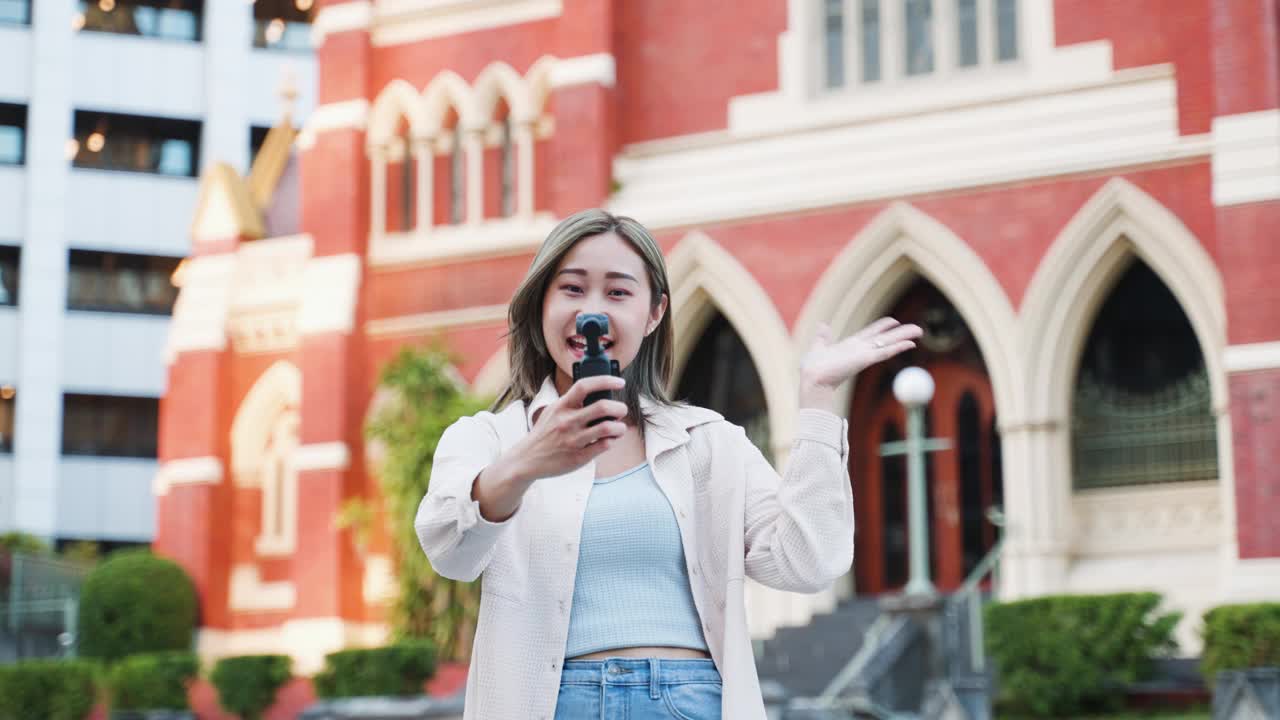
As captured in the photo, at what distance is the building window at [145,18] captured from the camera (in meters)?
39.3

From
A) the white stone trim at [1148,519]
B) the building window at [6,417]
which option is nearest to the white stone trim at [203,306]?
the white stone trim at [1148,519]

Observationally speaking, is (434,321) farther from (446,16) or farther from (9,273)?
(9,273)

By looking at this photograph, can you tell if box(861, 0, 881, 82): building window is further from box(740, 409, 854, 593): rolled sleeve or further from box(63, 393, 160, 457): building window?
box(63, 393, 160, 457): building window

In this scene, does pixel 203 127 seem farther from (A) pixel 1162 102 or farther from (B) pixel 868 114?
(A) pixel 1162 102

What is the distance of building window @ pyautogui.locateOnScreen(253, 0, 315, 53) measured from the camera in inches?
1609

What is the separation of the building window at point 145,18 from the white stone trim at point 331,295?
19.2 metres

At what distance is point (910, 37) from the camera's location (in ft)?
67.6

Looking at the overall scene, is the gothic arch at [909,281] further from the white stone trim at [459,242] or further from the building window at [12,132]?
the building window at [12,132]

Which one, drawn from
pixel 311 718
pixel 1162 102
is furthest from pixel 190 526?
pixel 1162 102

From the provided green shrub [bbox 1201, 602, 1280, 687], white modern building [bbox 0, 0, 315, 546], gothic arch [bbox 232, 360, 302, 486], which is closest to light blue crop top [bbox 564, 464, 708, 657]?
green shrub [bbox 1201, 602, 1280, 687]

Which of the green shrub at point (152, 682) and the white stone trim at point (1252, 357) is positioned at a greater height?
the white stone trim at point (1252, 357)

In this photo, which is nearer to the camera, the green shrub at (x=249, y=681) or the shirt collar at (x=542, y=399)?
the shirt collar at (x=542, y=399)

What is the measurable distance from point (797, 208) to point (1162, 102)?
396cm

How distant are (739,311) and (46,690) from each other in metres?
9.03
